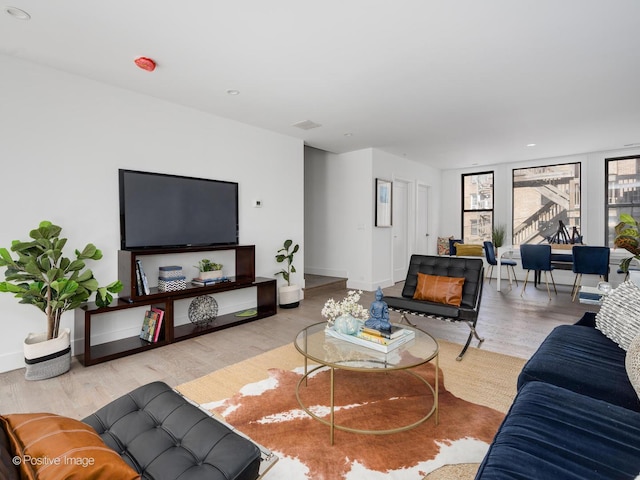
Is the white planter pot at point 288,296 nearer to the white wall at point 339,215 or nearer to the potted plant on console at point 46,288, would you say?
the white wall at point 339,215

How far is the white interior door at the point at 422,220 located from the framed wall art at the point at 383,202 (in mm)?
1408

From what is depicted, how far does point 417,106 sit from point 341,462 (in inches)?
143

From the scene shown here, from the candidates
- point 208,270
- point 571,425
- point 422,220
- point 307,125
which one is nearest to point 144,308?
point 208,270

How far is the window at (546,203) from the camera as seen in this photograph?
674cm

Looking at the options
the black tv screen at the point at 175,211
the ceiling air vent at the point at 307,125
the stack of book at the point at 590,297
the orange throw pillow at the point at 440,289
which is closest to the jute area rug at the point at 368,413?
the orange throw pillow at the point at 440,289

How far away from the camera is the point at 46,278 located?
2.66 m

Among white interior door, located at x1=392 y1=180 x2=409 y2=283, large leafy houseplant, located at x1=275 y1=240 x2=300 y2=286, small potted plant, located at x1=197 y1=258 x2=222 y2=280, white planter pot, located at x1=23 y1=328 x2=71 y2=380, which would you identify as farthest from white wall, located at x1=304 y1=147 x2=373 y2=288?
white planter pot, located at x1=23 y1=328 x2=71 y2=380

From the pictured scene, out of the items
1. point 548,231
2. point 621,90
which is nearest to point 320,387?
point 621,90

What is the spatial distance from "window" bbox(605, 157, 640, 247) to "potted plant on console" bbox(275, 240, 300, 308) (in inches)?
238

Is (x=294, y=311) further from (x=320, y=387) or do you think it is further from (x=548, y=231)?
(x=548, y=231)

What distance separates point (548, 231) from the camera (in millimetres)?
7035

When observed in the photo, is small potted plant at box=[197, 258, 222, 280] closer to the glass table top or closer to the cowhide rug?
the cowhide rug

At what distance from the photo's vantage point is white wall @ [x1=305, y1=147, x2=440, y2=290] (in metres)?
5.95

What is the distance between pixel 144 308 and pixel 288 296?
5.96ft
